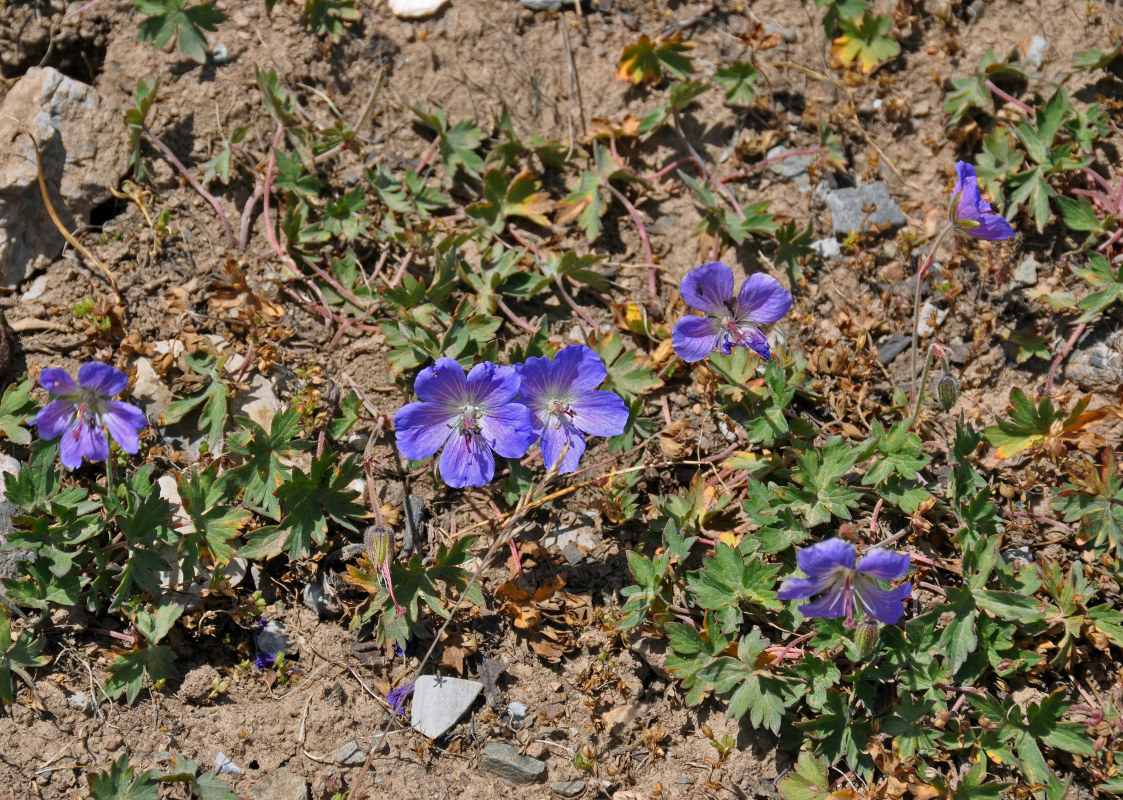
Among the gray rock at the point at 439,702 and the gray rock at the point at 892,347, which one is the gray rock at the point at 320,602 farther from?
the gray rock at the point at 892,347

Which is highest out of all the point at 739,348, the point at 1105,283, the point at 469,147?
the point at 469,147

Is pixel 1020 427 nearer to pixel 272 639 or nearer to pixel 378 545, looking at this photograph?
pixel 378 545

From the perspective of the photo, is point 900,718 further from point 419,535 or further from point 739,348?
point 419,535

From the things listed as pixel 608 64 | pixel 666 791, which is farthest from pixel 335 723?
pixel 608 64

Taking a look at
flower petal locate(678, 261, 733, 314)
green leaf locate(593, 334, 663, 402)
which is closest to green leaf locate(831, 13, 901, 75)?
flower petal locate(678, 261, 733, 314)

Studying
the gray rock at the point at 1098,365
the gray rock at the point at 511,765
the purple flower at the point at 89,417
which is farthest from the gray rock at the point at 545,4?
the gray rock at the point at 511,765

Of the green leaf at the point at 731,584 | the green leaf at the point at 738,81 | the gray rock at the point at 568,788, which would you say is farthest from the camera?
the green leaf at the point at 738,81
